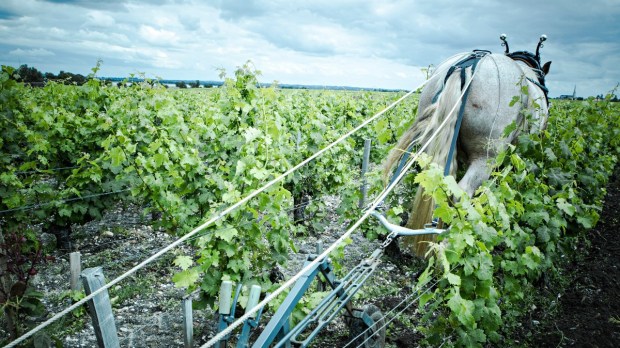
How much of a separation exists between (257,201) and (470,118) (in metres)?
2.26

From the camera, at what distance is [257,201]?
10.7ft

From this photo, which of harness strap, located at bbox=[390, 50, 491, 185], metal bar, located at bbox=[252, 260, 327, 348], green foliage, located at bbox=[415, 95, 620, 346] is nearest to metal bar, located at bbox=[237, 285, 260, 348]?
metal bar, located at bbox=[252, 260, 327, 348]

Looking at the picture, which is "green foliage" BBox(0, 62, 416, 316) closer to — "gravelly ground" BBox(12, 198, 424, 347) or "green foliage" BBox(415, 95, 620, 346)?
"gravelly ground" BBox(12, 198, 424, 347)

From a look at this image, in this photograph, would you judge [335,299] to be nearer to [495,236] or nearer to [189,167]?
[495,236]

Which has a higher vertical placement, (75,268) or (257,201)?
(257,201)

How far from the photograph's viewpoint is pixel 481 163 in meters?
3.91

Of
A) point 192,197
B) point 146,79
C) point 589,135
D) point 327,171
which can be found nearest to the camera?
point 192,197

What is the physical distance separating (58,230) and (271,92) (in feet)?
13.4

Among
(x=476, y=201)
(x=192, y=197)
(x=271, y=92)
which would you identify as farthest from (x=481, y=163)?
(x=192, y=197)

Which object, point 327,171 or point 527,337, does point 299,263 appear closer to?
point 327,171

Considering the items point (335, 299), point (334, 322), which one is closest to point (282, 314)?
point (335, 299)

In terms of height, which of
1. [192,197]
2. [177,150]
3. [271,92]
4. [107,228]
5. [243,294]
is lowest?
[107,228]

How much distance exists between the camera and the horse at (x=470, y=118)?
374 centimetres

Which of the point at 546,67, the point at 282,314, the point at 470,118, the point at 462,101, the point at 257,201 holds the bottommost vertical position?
the point at 282,314
